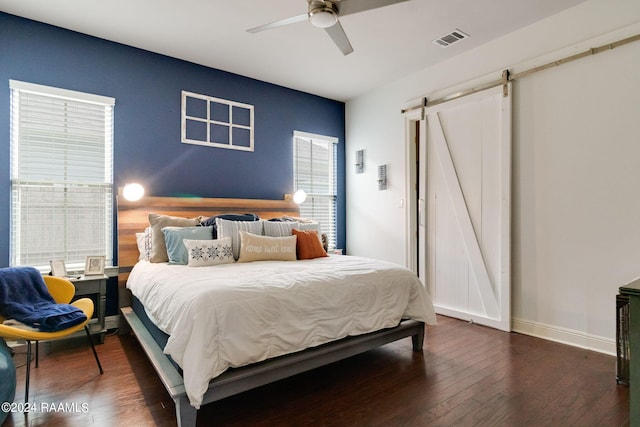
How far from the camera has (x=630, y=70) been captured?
2742 mm

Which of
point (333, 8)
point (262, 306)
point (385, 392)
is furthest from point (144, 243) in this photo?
point (333, 8)

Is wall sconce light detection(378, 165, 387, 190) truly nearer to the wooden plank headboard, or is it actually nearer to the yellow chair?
the wooden plank headboard

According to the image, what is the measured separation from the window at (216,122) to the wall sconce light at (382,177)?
5.90 ft

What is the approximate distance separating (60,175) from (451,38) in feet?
13.5

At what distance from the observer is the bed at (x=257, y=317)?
1.84m

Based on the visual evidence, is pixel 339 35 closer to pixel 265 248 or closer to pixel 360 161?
pixel 265 248

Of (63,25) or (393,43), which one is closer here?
(63,25)

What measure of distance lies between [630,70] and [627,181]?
876 mm

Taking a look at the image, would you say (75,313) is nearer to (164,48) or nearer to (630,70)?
(164,48)

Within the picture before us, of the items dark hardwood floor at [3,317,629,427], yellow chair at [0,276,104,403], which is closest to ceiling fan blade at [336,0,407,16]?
dark hardwood floor at [3,317,629,427]

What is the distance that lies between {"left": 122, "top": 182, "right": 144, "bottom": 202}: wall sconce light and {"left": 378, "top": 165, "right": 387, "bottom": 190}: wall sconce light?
2970mm

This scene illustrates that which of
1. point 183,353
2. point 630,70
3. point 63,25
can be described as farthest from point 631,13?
point 63,25

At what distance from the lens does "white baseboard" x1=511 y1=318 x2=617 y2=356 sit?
285cm

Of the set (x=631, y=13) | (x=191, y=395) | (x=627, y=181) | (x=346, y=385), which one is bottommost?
(x=346, y=385)
